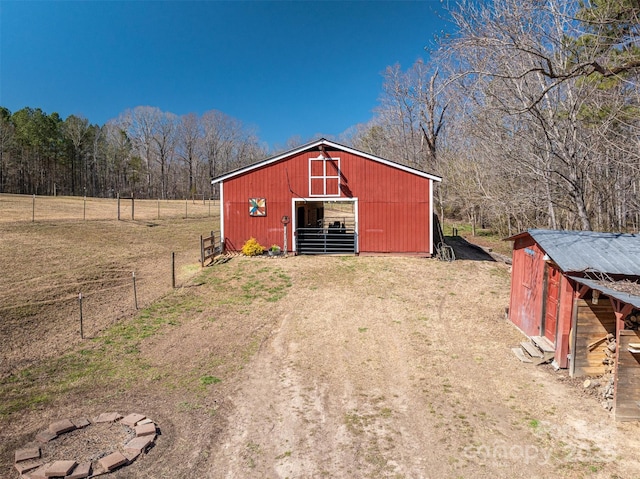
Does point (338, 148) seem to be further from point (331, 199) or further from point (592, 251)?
point (592, 251)

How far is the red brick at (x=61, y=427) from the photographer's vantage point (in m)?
5.44

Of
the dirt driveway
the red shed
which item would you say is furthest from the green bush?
the red shed

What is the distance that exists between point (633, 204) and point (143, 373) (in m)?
19.0

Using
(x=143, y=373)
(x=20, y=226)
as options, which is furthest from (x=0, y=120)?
(x=143, y=373)

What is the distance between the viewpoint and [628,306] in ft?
19.3

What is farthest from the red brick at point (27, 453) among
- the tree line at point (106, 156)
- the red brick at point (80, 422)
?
the tree line at point (106, 156)

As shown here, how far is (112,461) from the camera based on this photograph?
475 cm

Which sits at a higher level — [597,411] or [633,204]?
[633,204]

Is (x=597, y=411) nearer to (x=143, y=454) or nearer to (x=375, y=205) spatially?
(x=143, y=454)

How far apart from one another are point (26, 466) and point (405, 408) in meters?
5.21

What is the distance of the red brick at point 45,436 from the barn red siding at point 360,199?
12.6m

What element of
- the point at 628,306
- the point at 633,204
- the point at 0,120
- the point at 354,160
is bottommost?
the point at 628,306

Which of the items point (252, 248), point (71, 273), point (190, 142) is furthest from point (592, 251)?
point (190, 142)

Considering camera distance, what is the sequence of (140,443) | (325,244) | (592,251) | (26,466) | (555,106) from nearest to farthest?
(26,466), (140,443), (592,251), (555,106), (325,244)
